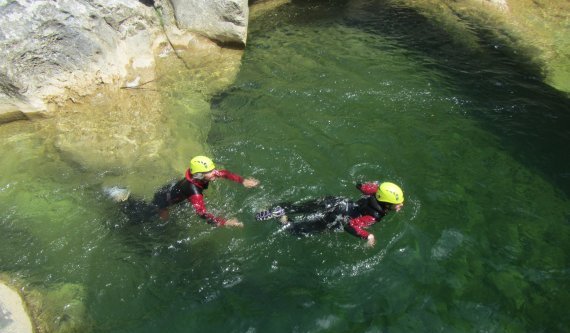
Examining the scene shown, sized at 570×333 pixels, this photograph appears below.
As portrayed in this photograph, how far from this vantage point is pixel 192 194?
7.41 meters

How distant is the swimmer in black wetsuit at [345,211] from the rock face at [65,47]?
553 centimetres

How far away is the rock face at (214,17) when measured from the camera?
11.5 meters

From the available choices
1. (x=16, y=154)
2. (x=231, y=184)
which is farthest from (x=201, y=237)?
(x=16, y=154)

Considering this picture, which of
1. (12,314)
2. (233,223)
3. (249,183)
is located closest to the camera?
(12,314)

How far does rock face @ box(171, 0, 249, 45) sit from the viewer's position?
11.5 meters

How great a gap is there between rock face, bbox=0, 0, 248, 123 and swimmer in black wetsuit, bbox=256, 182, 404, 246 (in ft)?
18.1

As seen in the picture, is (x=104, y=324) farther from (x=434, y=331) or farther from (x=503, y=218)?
(x=503, y=218)

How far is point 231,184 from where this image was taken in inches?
331

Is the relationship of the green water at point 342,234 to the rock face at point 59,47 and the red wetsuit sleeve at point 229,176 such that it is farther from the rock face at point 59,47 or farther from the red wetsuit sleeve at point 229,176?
the rock face at point 59,47

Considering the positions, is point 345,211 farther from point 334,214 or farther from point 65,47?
point 65,47

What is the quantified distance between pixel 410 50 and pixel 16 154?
33.8 ft

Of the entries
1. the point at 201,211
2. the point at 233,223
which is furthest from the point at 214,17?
the point at 233,223

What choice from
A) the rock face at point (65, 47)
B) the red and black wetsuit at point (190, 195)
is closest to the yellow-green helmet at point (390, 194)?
the red and black wetsuit at point (190, 195)

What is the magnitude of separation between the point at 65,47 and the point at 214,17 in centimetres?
391
